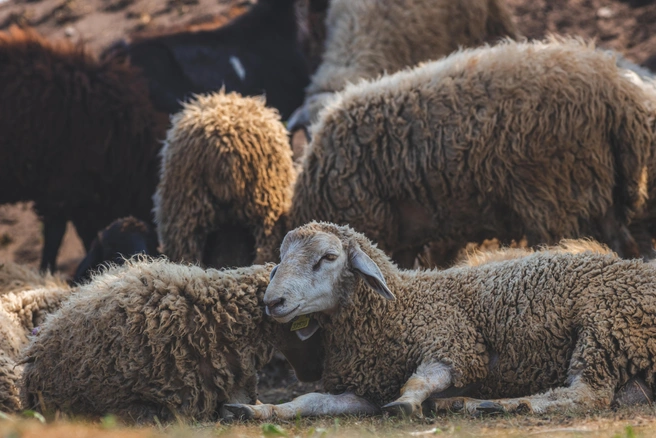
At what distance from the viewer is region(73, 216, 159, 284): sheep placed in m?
7.85

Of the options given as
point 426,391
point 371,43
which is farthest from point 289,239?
point 371,43

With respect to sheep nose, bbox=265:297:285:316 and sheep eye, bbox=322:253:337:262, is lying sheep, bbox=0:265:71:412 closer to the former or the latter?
sheep nose, bbox=265:297:285:316

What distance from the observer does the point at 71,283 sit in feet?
27.7

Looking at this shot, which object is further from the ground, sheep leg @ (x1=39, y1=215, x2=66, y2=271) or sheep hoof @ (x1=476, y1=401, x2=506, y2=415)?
sheep hoof @ (x1=476, y1=401, x2=506, y2=415)

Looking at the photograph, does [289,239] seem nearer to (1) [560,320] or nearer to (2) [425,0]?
(1) [560,320]

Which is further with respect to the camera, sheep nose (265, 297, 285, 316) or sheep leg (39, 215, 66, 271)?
sheep leg (39, 215, 66, 271)

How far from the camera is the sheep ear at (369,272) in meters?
5.42

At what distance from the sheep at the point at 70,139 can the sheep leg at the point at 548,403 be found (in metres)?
5.58

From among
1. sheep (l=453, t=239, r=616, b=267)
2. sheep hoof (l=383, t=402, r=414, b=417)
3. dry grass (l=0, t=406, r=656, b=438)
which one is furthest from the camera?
sheep (l=453, t=239, r=616, b=267)

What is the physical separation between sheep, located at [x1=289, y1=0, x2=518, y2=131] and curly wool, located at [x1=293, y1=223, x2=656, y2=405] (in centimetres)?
386

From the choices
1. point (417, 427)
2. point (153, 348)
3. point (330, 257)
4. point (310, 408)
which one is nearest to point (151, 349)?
point (153, 348)

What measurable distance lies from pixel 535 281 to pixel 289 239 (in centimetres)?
133

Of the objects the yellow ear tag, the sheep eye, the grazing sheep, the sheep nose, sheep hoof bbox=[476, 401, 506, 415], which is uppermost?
the sheep eye

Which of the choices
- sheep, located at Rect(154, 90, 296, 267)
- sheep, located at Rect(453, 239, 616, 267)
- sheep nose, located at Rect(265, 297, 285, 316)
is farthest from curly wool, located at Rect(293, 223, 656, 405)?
sheep, located at Rect(154, 90, 296, 267)
